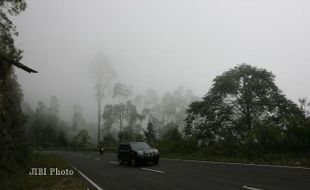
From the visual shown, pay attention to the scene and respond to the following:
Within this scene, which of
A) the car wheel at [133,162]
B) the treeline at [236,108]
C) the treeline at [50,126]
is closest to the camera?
the car wheel at [133,162]

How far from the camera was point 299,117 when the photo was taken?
20078 millimetres

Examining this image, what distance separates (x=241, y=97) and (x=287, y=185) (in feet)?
105

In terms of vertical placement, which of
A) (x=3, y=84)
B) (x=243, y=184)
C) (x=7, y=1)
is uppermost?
(x=7, y=1)

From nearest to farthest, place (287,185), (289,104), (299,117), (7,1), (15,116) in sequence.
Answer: (287,185) → (7,1) → (299,117) → (15,116) → (289,104)

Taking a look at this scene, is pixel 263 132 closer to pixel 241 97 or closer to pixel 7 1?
pixel 7 1

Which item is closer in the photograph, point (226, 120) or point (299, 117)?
point (299, 117)

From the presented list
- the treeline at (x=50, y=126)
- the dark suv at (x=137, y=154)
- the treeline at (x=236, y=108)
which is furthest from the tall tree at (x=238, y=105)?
the treeline at (x=50, y=126)

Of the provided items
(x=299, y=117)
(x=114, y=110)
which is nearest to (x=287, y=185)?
(x=299, y=117)

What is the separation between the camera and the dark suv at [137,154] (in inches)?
826

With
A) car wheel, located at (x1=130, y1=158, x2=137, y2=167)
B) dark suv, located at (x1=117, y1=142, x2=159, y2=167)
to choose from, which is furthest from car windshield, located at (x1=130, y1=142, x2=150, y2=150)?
car wheel, located at (x1=130, y1=158, x2=137, y2=167)

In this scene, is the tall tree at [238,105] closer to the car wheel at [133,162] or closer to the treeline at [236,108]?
the treeline at [236,108]

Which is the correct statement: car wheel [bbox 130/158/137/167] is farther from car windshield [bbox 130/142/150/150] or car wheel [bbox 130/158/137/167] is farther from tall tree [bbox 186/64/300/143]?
tall tree [bbox 186/64/300/143]

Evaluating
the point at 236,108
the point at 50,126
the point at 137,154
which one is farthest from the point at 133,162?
the point at 50,126

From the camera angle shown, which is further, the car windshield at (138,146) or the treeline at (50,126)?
the treeline at (50,126)
